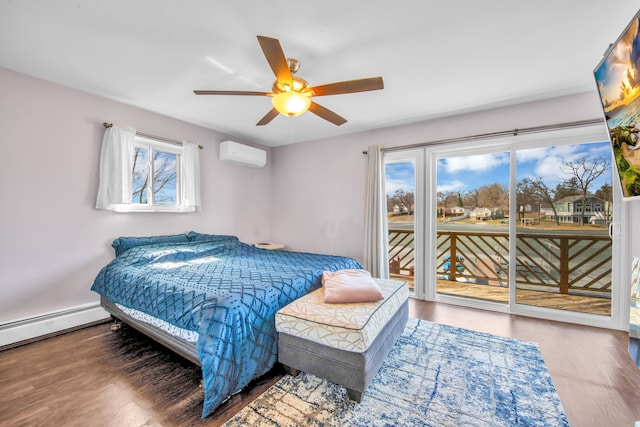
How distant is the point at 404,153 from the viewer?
146 inches

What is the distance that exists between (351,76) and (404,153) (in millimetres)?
1635

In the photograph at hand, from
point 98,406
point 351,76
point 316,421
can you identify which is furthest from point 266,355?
point 351,76

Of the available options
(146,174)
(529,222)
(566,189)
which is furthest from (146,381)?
(566,189)

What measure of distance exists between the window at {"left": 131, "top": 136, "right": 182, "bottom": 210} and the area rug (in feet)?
9.12

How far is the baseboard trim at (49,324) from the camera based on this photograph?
2332 millimetres

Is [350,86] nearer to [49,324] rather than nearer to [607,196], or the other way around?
[607,196]

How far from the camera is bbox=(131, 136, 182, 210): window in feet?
10.6

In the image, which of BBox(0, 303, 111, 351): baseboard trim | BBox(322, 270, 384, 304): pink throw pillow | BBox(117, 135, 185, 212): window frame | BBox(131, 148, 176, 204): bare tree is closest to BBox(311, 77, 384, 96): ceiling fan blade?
BBox(322, 270, 384, 304): pink throw pillow

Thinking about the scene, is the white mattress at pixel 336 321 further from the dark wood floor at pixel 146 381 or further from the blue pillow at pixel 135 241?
the blue pillow at pixel 135 241

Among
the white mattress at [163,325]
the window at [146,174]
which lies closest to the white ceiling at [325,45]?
the window at [146,174]

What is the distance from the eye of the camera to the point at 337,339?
1588 mm

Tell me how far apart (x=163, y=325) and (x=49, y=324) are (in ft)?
5.31

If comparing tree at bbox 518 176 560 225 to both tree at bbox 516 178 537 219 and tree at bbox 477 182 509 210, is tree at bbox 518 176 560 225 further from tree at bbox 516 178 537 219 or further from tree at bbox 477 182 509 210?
tree at bbox 477 182 509 210

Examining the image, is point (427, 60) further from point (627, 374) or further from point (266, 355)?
point (627, 374)
